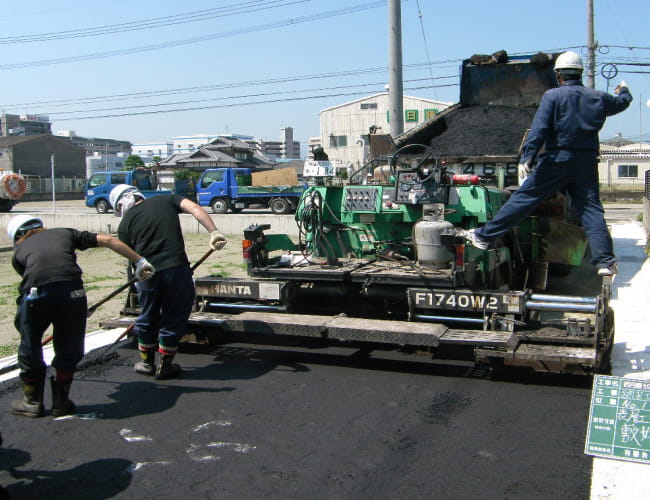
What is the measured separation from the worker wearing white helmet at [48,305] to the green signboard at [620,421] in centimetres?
334

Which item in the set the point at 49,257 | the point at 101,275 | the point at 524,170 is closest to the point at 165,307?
the point at 49,257

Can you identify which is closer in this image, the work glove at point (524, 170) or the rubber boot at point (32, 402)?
the rubber boot at point (32, 402)

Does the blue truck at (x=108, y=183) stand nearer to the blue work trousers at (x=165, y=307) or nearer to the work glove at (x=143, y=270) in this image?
the blue work trousers at (x=165, y=307)

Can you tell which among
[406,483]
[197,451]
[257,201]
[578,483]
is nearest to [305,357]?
[197,451]

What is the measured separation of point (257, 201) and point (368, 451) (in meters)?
22.0

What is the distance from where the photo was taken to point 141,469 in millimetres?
3828

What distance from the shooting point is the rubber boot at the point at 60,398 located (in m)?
4.70

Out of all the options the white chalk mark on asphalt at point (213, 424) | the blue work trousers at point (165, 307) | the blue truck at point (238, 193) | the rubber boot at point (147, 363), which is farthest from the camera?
the blue truck at point (238, 193)

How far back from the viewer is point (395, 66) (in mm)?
12062

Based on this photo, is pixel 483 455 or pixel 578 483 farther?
pixel 483 455

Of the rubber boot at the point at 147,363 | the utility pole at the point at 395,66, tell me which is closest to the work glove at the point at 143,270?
the rubber boot at the point at 147,363

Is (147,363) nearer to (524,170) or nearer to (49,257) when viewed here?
(49,257)

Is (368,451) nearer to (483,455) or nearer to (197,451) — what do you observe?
(483,455)

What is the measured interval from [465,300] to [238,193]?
68.8ft
